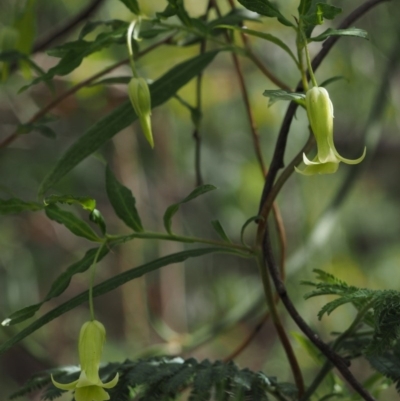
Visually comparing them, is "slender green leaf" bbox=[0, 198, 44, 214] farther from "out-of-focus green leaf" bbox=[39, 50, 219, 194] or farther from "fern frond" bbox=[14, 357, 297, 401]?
"fern frond" bbox=[14, 357, 297, 401]

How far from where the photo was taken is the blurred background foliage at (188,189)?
6.52ft

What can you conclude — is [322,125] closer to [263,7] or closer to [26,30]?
[263,7]

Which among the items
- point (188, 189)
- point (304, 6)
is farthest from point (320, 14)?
point (188, 189)

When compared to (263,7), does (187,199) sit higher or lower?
lower

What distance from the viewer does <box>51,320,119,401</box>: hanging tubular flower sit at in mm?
624

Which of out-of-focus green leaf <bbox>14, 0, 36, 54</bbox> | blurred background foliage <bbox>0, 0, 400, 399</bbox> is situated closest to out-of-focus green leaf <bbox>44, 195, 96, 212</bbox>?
out-of-focus green leaf <bbox>14, 0, 36, 54</bbox>

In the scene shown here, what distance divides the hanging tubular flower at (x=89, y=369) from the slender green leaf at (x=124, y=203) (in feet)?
0.34

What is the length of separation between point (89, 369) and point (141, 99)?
25cm

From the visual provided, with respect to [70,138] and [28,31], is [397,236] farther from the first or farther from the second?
[28,31]

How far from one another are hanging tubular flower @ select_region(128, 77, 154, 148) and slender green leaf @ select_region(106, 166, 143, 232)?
6 cm

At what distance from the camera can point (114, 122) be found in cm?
76

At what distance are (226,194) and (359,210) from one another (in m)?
0.59

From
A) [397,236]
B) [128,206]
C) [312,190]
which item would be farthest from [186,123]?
[128,206]

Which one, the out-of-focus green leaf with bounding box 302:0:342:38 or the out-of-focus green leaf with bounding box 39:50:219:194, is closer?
the out-of-focus green leaf with bounding box 302:0:342:38
